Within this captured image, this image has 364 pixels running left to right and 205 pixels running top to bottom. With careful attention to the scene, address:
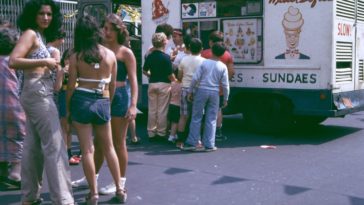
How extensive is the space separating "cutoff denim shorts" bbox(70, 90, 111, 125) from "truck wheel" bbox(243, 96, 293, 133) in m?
4.74

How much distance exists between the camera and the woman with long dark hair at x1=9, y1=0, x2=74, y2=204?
15.5 feet

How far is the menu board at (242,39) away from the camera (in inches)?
362

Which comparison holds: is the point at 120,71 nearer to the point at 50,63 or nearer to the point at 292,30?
the point at 50,63

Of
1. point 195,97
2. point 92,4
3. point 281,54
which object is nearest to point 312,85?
point 281,54

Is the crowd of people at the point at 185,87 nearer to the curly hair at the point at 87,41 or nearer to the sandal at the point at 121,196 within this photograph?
the sandal at the point at 121,196

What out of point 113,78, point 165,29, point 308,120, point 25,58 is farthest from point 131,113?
point 308,120

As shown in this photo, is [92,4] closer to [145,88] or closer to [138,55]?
[138,55]

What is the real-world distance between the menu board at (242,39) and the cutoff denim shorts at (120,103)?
13.0ft

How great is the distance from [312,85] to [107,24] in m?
4.16

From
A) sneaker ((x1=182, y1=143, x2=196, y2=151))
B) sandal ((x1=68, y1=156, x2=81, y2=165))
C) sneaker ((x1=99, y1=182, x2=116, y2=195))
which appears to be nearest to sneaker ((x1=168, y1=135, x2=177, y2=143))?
sneaker ((x1=182, y1=143, x2=196, y2=151))

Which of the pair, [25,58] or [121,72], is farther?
[121,72]

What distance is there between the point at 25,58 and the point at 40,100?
370mm

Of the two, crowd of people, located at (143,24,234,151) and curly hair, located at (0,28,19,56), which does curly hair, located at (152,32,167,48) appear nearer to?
crowd of people, located at (143,24,234,151)

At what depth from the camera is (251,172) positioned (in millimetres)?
6816
